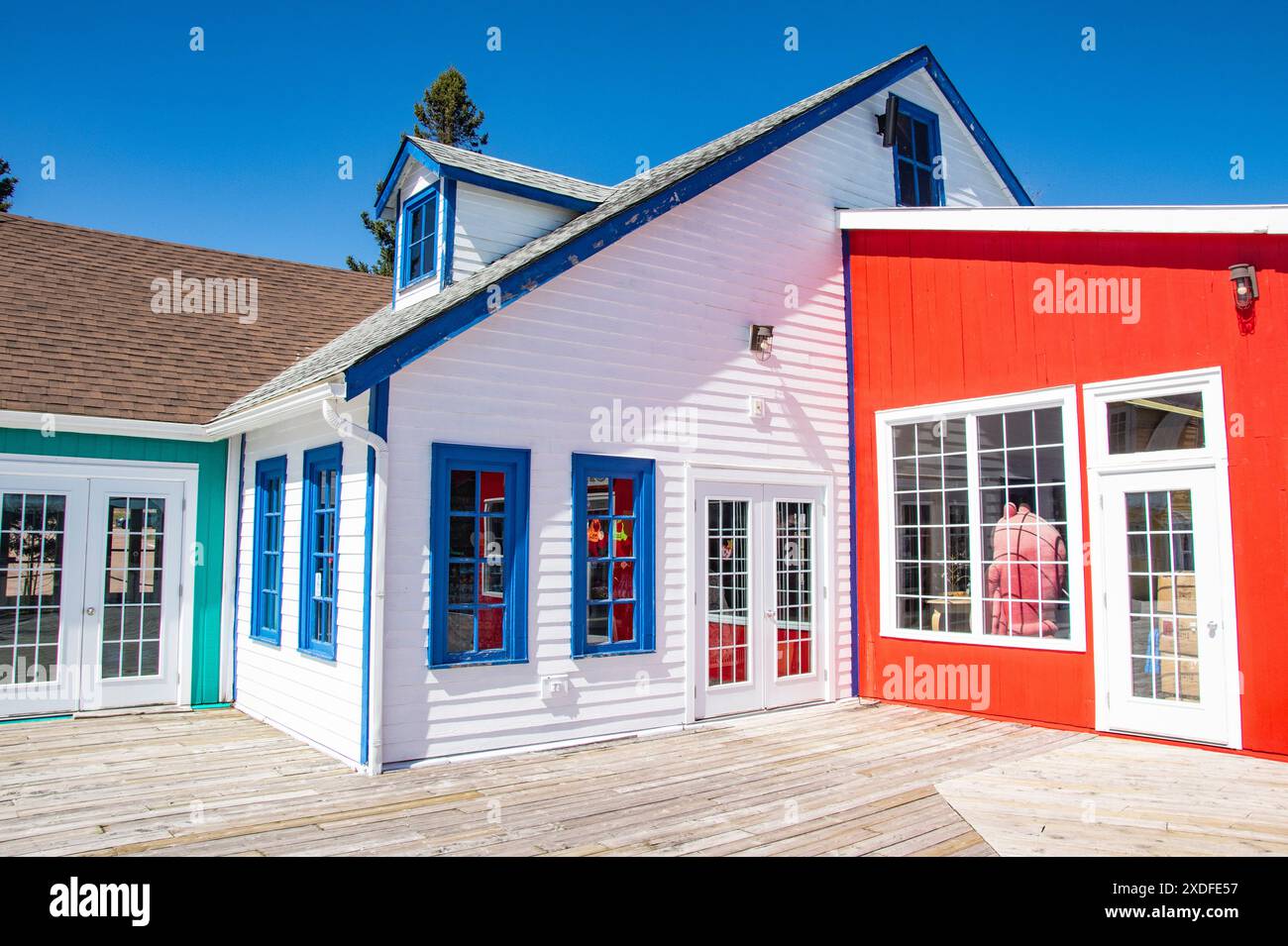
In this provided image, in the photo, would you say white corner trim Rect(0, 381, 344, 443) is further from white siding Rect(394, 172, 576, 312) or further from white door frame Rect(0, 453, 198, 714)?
white siding Rect(394, 172, 576, 312)

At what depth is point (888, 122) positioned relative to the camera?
10.5 metres

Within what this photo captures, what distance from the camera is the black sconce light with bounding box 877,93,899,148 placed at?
1049 cm

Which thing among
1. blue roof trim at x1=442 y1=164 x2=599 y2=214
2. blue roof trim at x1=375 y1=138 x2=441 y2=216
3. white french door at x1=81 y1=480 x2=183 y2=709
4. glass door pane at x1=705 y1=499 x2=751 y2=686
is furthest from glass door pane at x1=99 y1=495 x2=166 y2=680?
glass door pane at x1=705 y1=499 x2=751 y2=686

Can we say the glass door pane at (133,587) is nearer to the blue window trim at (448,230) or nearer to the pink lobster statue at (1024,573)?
the blue window trim at (448,230)

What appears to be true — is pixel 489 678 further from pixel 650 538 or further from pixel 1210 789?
pixel 1210 789

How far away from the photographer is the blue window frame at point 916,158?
35.3 ft

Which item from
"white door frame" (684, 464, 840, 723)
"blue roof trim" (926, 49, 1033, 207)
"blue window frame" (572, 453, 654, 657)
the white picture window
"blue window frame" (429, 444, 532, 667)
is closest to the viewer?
"blue window frame" (429, 444, 532, 667)

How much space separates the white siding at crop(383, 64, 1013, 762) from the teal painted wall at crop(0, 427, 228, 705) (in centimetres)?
399

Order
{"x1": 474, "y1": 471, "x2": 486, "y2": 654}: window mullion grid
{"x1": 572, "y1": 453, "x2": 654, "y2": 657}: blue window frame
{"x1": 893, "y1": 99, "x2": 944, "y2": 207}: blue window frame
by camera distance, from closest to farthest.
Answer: {"x1": 474, "y1": 471, "x2": 486, "y2": 654}: window mullion grid
{"x1": 572, "y1": 453, "x2": 654, "y2": 657}: blue window frame
{"x1": 893, "y1": 99, "x2": 944, "y2": 207}: blue window frame

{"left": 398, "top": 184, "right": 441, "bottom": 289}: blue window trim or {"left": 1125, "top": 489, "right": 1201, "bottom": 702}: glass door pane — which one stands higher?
{"left": 398, "top": 184, "right": 441, "bottom": 289}: blue window trim

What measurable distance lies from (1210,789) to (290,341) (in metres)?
10.6

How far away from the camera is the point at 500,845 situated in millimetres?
4707

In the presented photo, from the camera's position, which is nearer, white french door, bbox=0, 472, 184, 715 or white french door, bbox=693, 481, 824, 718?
white french door, bbox=693, 481, 824, 718
